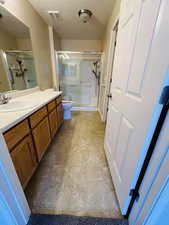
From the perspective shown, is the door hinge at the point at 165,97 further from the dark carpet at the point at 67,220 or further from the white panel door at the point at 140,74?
the dark carpet at the point at 67,220

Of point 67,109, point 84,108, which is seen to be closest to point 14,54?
point 67,109

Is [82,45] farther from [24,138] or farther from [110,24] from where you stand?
[24,138]

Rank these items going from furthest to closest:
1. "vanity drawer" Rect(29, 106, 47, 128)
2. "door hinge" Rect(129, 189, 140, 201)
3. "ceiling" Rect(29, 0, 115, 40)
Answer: "ceiling" Rect(29, 0, 115, 40) < "vanity drawer" Rect(29, 106, 47, 128) < "door hinge" Rect(129, 189, 140, 201)

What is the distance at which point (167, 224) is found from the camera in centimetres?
63

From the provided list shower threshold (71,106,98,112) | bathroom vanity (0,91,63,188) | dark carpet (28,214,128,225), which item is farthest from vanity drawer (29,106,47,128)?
shower threshold (71,106,98,112)

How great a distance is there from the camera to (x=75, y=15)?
2188 millimetres

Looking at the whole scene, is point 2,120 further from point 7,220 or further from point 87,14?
point 87,14

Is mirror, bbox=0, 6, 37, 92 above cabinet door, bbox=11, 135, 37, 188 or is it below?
above

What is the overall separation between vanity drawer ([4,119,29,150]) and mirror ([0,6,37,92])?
0.74 meters

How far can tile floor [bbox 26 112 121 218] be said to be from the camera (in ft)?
3.22

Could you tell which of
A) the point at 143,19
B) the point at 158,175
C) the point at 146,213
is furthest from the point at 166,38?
the point at 146,213

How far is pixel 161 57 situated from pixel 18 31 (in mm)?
2019

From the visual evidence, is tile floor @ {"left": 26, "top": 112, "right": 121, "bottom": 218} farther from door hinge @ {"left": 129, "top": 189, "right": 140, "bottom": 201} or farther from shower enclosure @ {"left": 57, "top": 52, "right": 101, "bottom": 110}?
shower enclosure @ {"left": 57, "top": 52, "right": 101, "bottom": 110}

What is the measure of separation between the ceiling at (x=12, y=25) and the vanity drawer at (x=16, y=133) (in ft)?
4.46
